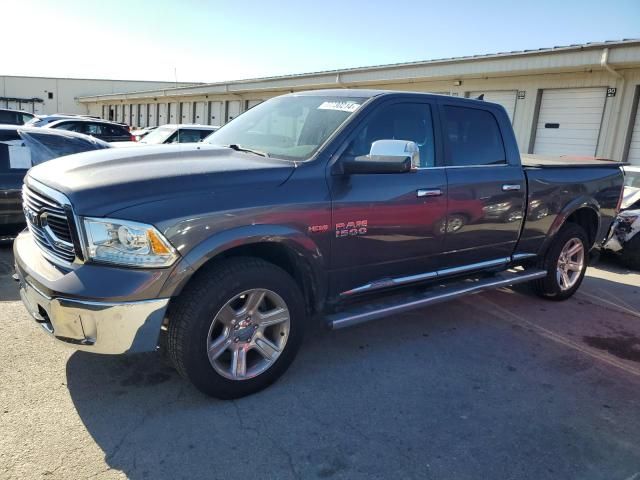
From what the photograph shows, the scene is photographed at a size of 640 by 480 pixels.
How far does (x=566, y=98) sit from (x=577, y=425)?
1253cm

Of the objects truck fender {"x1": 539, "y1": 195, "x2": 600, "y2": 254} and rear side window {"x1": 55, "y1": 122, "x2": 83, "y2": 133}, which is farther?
rear side window {"x1": 55, "y1": 122, "x2": 83, "y2": 133}

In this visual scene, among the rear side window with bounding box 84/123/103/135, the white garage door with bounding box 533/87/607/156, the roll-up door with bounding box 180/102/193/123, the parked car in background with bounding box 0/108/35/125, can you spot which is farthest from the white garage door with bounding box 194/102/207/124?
the white garage door with bounding box 533/87/607/156

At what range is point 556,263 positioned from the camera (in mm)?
5453

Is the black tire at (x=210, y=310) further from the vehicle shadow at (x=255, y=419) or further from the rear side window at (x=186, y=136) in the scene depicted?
the rear side window at (x=186, y=136)

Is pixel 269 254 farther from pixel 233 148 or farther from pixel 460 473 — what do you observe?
pixel 460 473

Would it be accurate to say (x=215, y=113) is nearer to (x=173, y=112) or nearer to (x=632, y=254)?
(x=173, y=112)

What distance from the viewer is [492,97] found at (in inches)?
600

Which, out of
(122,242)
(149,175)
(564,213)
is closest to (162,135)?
(564,213)

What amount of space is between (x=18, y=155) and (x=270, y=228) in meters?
4.51

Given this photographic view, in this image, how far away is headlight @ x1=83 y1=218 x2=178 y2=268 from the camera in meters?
2.66

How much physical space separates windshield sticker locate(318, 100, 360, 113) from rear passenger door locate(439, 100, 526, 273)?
909 millimetres

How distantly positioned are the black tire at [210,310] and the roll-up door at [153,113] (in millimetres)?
40794

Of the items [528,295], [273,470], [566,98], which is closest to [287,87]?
[566,98]

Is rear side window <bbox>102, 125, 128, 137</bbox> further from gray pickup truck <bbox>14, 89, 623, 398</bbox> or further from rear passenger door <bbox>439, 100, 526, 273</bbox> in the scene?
rear passenger door <bbox>439, 100, 526, 273</bbox>
